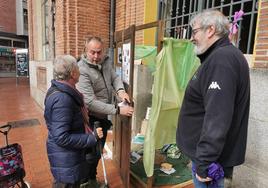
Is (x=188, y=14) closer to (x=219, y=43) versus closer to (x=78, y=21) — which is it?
(x=219, y=43)

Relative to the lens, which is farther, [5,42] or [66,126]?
[5,42]

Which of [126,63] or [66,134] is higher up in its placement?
[126,63]

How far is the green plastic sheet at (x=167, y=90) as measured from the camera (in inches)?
100

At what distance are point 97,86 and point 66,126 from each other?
0.82 meters

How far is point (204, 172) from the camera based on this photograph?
4.56 feet

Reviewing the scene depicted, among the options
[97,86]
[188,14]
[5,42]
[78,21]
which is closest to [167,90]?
[97,86]

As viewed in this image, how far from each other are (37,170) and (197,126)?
273 cm

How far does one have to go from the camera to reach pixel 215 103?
1299 mm

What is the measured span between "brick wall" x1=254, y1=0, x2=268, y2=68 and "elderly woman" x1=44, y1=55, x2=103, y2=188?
1.83m

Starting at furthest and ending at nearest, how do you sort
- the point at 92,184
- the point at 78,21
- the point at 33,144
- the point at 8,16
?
the point at 8,16 < the point at 78,21 < the point at 33,144 < the point at 92,184

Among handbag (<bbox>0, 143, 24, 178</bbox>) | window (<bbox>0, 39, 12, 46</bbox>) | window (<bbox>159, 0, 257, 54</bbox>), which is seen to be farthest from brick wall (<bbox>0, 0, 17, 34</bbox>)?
handbag (<bbox>0, 143, 24, 178</bbox>)

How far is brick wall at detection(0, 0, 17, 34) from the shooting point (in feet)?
58.2

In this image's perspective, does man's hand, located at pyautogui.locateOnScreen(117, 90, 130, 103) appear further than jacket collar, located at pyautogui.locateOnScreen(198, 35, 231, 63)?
Yes

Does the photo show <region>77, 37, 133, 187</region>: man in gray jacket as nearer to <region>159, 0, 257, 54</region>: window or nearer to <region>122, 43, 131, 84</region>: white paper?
<region>122, 43, 131, 84</region>: white paper
